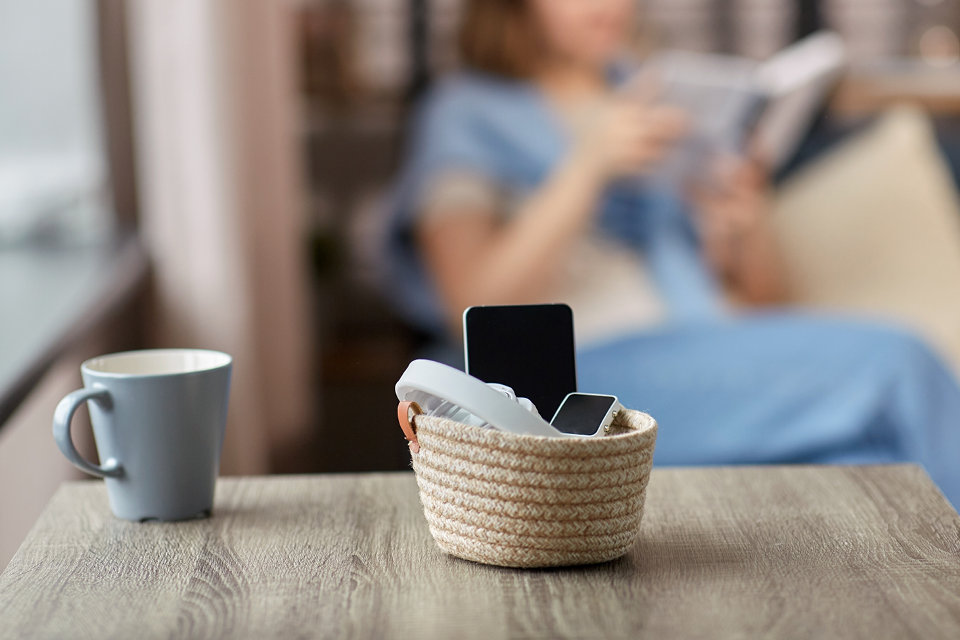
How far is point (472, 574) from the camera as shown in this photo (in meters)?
0.46

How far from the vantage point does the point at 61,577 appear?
1.51ft

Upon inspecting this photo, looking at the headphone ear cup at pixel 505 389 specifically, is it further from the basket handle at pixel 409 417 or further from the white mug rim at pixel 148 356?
the white mug rim at pixel 148 356

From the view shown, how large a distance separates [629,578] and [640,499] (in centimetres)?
4

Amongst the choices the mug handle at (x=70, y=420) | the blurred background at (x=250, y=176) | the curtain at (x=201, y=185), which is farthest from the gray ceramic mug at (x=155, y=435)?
the curtain at (x=201, y=185)

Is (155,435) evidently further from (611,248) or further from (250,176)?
(611,248)

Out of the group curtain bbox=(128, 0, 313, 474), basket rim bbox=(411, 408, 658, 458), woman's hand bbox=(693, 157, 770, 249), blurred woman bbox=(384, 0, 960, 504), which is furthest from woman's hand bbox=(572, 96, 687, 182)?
basket rim bbox=(411, 408, 658, 458)

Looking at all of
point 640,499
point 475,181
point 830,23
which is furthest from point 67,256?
point 830,23

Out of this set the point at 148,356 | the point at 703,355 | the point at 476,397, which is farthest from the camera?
the point at 703,355

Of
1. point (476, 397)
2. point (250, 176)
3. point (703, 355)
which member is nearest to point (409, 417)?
point (476, 397)

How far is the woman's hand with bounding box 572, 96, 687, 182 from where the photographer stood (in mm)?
1566

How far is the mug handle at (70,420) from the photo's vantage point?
19.8 inches

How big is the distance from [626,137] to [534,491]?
1.19m

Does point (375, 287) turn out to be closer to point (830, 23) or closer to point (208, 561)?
point (830, 23)

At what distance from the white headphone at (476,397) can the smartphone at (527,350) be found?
5 cm
